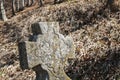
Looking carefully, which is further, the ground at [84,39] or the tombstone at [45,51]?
the ground at [84,39]

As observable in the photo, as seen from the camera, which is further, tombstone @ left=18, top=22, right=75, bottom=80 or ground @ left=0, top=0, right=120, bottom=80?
ground @ left=0, top=0, right=120, bottom=80

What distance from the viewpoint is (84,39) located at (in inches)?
561

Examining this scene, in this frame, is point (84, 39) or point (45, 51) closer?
point (45, 51)

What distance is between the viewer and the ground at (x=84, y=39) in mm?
11000

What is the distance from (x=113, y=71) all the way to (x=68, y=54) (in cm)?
328

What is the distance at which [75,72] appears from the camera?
1126 cm

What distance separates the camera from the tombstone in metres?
6.68

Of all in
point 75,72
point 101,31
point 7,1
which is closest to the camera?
point 75,72

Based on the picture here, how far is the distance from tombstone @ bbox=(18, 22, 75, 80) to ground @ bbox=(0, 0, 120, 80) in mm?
3127

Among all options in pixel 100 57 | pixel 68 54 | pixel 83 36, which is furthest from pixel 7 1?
pixel 68 54

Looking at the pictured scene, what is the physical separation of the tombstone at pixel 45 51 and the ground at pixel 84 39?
3.13m

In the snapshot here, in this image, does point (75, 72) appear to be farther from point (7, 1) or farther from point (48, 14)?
point (7, 1)

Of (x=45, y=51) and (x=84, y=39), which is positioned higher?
(x=45, y=51)

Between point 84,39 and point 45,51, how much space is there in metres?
7.34
